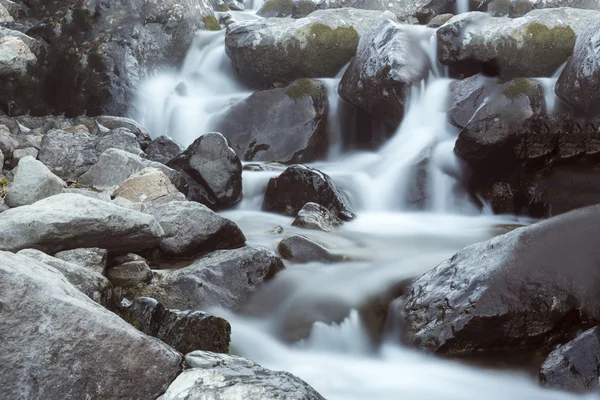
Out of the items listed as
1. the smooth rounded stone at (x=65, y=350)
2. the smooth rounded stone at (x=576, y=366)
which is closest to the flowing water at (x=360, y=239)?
the smooth rounded stone at (x=576, y=366)

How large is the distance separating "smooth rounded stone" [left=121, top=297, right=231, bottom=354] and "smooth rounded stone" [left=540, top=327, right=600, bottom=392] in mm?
2143

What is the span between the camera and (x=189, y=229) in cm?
596

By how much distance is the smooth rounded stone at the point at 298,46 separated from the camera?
12375 millimetres

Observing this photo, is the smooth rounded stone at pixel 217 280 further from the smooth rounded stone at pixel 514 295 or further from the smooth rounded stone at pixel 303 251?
the smooth rounded stone at pixel 514 295

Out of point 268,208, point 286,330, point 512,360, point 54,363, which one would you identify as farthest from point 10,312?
point 268,208

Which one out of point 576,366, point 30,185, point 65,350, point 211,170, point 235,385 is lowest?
point 211,170

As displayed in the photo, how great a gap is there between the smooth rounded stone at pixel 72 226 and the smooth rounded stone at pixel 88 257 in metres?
0.07

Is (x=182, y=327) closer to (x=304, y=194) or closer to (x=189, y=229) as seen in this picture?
(x=189, y=229)

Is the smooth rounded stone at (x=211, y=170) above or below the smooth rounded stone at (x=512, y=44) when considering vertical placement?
below

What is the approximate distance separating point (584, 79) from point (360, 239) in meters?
4.42

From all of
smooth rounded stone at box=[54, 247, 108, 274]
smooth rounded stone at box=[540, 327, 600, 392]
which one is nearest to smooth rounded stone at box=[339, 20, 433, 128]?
smooth rounded stone at box=[54, 247, 108, 274]

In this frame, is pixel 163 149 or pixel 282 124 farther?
pixel 282 124

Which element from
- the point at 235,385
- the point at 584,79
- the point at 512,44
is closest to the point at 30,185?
the point at 235,385

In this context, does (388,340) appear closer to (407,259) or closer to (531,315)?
(531,315)
